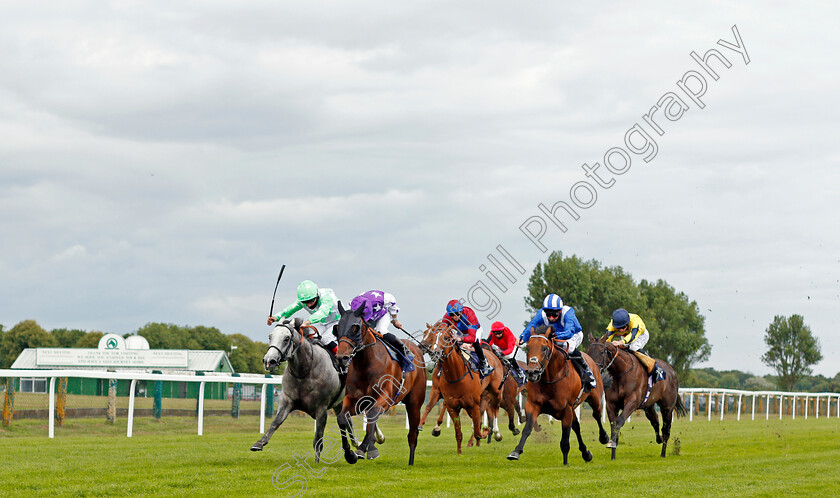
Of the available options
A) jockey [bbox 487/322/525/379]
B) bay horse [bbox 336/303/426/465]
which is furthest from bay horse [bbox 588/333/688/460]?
bay horse [bbox 336/303/426/465]

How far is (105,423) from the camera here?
14.9 meters

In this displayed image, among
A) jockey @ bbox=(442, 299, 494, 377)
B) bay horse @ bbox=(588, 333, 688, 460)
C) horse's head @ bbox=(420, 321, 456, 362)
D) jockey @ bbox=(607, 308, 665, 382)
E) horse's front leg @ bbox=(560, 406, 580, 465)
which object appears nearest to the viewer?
horse's front leg @ bbox=(560, 406, 580, 465)

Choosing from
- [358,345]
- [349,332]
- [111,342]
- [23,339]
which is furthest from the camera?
[23,339]

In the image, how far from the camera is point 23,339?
250ft

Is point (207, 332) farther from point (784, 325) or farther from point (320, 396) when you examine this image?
point (320, 396)

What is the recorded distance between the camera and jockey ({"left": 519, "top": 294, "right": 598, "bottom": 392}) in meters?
10.6

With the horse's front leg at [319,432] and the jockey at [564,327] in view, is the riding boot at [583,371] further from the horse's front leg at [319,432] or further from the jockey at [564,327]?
the horse's front leg at [319,432]

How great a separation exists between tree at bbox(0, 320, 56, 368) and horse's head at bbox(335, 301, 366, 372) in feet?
243

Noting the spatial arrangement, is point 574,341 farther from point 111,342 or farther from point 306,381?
point 111,342

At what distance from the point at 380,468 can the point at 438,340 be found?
7.56ft

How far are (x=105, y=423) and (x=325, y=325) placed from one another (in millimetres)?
6487

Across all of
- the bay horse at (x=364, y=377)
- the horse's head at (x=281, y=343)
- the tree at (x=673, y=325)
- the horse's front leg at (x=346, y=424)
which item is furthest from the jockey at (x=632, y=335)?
the tree at (x=673, y=325)

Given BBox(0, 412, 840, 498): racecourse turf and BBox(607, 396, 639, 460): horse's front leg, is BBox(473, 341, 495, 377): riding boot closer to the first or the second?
BBox(0, 412, 840, 498): racecourse turf

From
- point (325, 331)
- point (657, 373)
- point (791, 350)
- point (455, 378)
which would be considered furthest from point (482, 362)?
point (791, 350)
